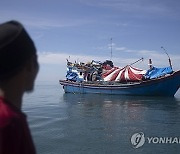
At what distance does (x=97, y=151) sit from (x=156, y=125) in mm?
9029

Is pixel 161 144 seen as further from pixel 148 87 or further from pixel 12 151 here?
pixel 148 87

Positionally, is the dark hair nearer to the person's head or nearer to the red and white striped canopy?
the person's head

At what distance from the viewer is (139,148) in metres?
15.2

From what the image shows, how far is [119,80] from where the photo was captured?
58.8 metres

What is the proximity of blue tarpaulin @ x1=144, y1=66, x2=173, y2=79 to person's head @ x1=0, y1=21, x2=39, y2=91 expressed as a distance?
175 ft

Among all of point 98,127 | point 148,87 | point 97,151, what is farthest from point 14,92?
point 148,87

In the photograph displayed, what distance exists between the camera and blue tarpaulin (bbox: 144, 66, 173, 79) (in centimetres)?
5369

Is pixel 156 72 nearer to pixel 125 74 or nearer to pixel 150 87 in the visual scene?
pixel 150 87

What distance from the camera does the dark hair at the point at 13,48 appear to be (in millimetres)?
1669
